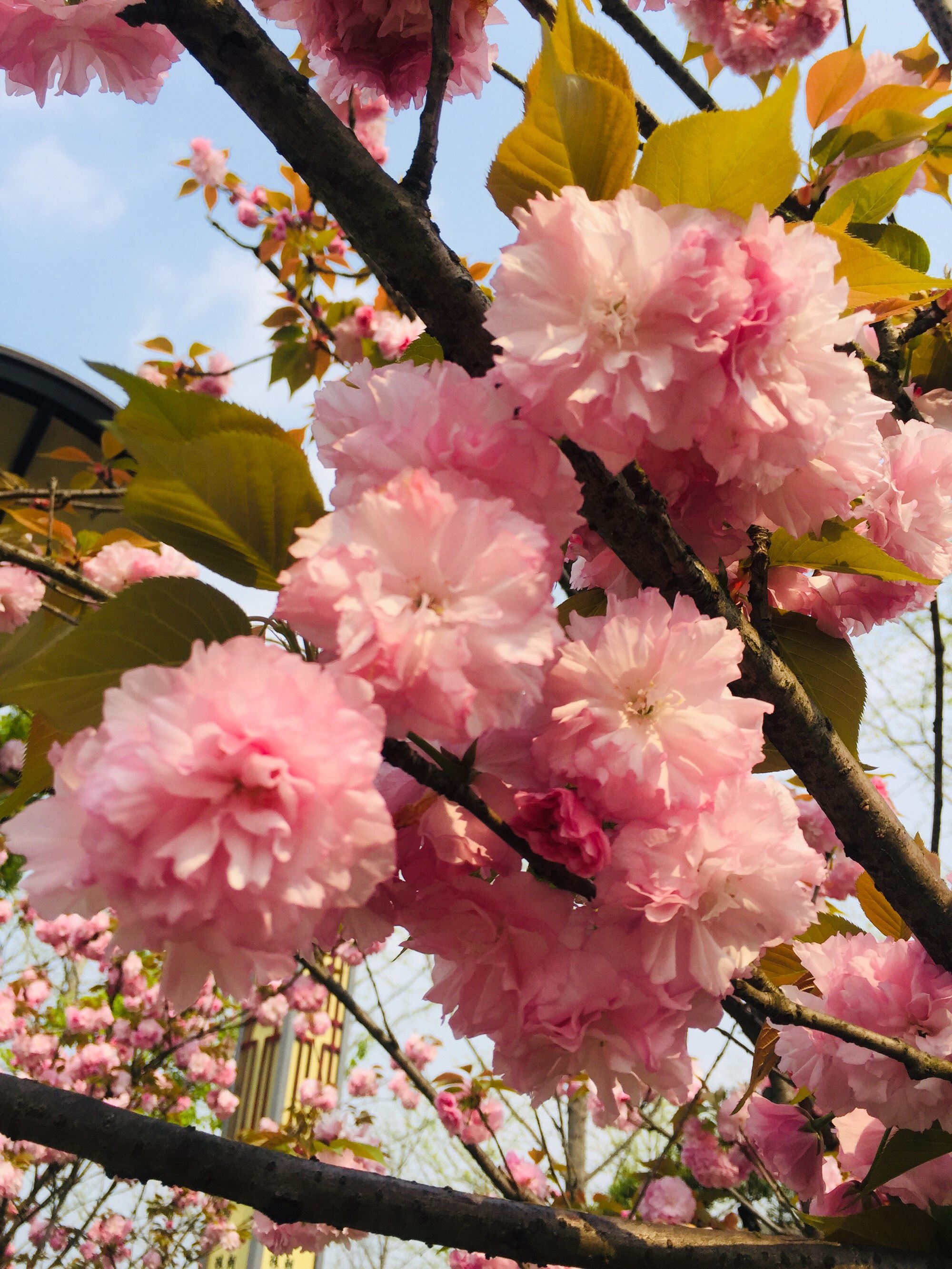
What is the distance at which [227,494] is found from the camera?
48 centimetres

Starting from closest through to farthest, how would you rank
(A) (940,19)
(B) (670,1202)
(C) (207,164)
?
(A) (940,19)
(B) (670,1202)
(C) (207,164)

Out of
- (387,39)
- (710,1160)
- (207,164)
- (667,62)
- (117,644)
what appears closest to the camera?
(117,644)

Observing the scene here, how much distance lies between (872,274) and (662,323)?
25 cm

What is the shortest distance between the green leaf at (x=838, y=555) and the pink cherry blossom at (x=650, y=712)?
19cm

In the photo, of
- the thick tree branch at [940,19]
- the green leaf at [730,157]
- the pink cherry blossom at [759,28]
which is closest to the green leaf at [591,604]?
the green leaf at [730,157]

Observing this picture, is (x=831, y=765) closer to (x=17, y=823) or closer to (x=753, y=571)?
(x=753, y=571)

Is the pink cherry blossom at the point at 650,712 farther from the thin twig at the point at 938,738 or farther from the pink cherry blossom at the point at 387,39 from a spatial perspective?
the thin twig at the point at 938,738

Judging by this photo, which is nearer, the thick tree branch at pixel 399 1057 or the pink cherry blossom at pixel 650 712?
the pink cherry blossom at pixel 650 712

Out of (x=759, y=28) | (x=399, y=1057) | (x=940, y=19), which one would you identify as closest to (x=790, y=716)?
(x=940, y=19)

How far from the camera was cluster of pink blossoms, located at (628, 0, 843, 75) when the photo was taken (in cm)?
183

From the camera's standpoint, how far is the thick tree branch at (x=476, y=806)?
49 cm

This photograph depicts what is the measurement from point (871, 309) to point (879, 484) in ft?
0.66

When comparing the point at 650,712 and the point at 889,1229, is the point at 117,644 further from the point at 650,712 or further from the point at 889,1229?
the point at 889,1229

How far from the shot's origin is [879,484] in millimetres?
855
